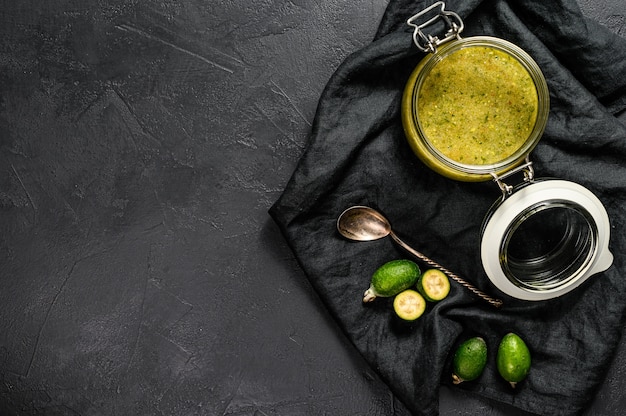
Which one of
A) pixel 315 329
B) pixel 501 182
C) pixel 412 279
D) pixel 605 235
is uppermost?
pixel 501 182

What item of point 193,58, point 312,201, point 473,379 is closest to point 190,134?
point 193,58

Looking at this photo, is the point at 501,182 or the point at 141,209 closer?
the point at 501,182

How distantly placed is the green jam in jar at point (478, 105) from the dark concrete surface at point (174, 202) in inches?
10.6

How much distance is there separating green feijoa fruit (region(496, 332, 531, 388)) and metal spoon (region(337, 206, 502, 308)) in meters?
0.09

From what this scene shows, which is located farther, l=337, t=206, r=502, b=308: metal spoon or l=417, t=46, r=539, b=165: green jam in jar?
l=337, t=206, r=502, b=308: metal spoon

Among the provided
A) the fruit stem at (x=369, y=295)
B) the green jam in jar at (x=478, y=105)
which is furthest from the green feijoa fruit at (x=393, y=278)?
the green jam in jar at (x=478, y=105)

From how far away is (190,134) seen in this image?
1822 millimetres

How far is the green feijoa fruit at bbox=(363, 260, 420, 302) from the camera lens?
1.72 meters

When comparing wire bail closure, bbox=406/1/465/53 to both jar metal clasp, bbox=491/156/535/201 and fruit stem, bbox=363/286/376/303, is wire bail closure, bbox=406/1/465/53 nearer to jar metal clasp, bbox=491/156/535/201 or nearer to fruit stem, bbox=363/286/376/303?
jar metal clasp, bbox=491/156/535/201

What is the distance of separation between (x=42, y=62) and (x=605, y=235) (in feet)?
4.30

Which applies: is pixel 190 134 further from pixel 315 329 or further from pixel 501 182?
pixel 501 182

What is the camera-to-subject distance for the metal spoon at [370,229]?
5.79ft

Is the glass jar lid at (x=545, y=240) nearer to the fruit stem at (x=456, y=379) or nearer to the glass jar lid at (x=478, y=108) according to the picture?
the glass jar lid at (x=478, y=108)

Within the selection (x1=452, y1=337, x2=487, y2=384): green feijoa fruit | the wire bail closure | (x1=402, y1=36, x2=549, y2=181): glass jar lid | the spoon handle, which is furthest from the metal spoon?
the wire bail closure
